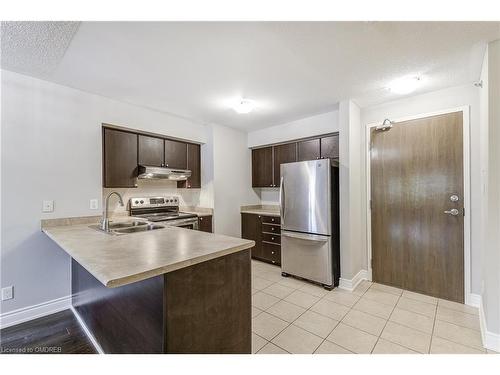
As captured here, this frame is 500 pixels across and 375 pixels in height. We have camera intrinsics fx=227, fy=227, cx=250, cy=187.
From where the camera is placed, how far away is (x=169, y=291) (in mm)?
1094

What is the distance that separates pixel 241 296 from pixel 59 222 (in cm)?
213

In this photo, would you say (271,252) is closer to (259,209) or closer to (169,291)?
(259,209)

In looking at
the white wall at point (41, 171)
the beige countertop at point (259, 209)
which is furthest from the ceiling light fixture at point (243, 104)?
the beige countertop at point (259, 209)

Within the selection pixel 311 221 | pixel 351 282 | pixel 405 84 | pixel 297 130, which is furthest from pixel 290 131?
pixel 351 282

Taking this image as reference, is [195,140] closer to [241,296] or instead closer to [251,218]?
[251,218]

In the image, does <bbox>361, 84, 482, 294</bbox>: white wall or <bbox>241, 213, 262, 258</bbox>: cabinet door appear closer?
<bbox>361, 84, 482, 294</bbox>: white wall

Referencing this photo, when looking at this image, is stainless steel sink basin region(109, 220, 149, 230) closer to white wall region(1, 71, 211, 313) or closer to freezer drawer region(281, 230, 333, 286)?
white wall region(1, 71, 211, 313)

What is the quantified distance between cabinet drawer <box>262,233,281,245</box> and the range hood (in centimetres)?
158

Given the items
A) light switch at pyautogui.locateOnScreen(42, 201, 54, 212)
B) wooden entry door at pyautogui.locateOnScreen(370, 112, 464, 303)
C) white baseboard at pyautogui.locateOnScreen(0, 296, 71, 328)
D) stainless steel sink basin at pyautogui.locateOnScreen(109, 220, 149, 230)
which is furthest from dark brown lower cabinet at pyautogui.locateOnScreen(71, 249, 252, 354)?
wooden entry door at pyautogui.locateOnScreen(370, 112, 464, 303)

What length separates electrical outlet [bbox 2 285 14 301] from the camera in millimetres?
2045

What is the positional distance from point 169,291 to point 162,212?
2.63 m

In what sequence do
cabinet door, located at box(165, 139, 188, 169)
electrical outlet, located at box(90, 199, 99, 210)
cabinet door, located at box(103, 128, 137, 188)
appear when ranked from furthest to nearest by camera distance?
cabinet door, located at box(165, 139, 188, 169) → cabinet door, located at box(103, 128, 137, 188) → electrical outlet, located at box(90, 199, 99, 210)

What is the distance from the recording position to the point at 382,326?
6.64ft
